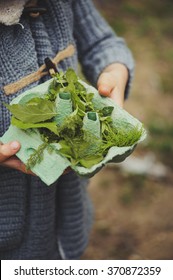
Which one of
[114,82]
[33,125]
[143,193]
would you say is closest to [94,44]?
[114,82]

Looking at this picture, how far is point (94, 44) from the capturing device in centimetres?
160

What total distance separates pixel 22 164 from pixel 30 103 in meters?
0.14

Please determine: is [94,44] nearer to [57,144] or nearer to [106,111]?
[106,111]

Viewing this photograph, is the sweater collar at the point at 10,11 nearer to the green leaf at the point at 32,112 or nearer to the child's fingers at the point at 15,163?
the green leaf at the point at 32,112

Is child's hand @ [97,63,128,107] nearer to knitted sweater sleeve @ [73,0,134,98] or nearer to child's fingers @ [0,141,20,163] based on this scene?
knitted sweater sleeve @ [73,0,134,98]

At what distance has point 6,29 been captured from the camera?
1.24 m

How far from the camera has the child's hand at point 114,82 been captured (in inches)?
51.1

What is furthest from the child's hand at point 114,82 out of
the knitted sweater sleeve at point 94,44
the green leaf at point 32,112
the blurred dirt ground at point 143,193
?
the blurred dirt ground at point 143,193

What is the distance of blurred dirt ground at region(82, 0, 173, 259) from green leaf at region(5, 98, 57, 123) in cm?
139

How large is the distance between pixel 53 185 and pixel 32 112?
1.13 feet

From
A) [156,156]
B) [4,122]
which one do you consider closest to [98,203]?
[156,156]

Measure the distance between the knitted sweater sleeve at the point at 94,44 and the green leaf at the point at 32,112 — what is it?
46 centimetres

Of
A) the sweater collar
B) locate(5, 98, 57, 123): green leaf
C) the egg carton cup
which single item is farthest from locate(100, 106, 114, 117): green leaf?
the sweater collar

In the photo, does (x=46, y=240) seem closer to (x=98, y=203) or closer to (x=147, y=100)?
(x=98, y=203)
